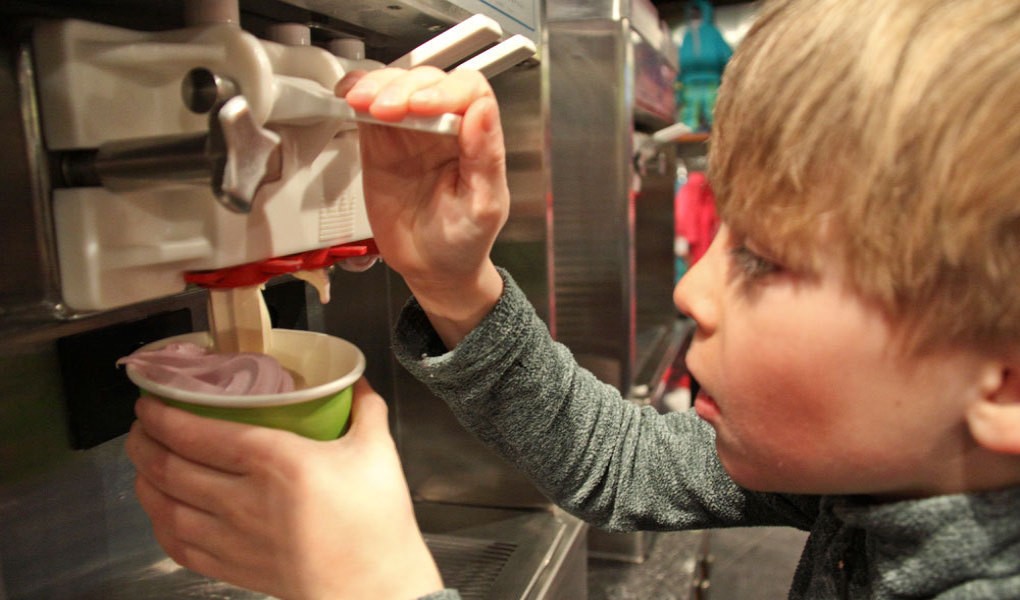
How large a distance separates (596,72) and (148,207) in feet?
2.67

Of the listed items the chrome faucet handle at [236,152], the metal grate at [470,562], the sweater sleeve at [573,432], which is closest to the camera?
the chrome faucet handle at [236,152]

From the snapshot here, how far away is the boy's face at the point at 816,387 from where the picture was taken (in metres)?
0.39

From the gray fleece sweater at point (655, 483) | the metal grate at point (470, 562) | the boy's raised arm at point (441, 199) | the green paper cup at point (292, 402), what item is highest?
the boy's raised arm at point (441, 199)

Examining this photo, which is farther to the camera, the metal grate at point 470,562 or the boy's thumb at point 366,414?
the metal grate at point 470,562

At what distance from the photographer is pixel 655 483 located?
637 mm

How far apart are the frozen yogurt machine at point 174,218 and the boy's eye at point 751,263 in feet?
0.62

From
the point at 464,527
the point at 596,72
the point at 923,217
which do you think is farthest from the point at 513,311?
the point at 596,72

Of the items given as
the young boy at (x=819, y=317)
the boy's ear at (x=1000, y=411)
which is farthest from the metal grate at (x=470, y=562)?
the boy's ear at (x=1000, y=411)

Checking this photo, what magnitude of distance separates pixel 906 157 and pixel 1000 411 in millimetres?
139

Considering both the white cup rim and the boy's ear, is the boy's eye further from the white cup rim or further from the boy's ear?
the white cup rim

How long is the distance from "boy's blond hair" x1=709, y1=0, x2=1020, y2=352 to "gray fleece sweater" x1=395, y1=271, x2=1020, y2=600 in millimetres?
124

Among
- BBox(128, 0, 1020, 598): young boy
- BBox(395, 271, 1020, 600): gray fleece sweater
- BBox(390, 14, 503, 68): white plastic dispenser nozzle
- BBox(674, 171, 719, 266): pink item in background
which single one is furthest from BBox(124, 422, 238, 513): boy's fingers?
BBox(674, 171, 719, 266): pink item in background

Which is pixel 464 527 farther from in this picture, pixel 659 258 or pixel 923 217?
pixel 659 258

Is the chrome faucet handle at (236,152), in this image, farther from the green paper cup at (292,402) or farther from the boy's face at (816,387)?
the boy's face at (816,387)
